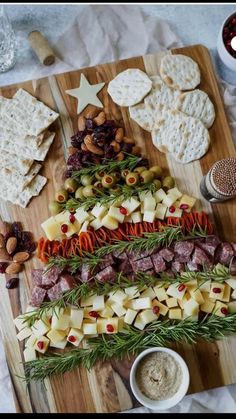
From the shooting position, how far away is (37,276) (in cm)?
215

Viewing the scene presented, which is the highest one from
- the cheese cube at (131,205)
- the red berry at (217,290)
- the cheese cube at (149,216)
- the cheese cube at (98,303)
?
the cheese cube at (131,205)

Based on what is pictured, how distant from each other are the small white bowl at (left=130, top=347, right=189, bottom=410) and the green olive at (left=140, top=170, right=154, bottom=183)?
2.11ft

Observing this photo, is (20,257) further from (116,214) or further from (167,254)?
(167,254)

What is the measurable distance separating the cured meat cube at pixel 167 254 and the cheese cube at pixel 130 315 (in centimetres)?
24

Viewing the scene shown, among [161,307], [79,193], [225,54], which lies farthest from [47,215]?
[225,54]

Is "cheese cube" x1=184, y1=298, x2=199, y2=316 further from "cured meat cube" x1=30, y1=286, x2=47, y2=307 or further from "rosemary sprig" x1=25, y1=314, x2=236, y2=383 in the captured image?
"cured meat cube" x1=30, y1=286, x2=47, y2=307

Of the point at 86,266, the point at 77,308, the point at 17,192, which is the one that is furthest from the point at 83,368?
the point at 17,192

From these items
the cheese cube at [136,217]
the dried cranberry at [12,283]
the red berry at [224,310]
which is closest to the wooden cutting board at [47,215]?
the dried cranberry at [12,283]

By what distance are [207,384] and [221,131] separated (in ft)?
3.34

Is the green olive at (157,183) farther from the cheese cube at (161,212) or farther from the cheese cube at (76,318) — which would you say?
the cheese cube at (76,318)

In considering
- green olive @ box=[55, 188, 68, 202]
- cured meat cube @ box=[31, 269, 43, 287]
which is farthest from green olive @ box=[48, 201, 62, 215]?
cured meat cube @ box=[31, 269, 43, 287]

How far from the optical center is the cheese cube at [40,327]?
2090 millimetres

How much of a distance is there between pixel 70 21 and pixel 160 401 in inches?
65.6

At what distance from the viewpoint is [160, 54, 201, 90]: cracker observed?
229 centimetres
